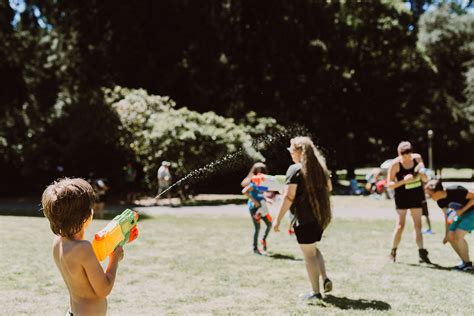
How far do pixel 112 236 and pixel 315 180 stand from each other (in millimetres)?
3525

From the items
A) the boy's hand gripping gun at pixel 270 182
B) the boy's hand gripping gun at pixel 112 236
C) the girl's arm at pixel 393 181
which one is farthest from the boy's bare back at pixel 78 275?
the girl's arm at pixel 393 181

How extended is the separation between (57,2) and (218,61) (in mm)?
8130

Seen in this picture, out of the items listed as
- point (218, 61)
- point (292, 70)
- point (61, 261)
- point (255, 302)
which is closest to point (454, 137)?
point (292, 70)

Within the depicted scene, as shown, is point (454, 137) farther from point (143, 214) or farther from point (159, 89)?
point (143, 214)

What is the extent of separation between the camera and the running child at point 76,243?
334 centimetres

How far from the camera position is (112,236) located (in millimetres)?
3580

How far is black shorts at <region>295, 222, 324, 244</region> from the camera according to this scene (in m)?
6.62

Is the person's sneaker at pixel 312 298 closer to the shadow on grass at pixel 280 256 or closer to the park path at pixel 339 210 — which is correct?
the shadow on grass at pixel 280 256

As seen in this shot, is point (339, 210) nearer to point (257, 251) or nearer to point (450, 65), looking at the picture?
point (257, 251)

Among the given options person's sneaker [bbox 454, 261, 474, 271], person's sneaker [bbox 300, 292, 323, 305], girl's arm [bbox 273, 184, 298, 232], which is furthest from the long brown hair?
person's sneaker [bbox 454, 261, 474, 271]

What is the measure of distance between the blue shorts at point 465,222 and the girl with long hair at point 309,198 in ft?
9.10

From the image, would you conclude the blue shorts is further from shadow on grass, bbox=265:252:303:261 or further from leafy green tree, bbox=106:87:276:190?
leafy green tree, bbox=106:87:276:190

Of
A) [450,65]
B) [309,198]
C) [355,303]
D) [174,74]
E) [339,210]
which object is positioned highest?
[450,65]

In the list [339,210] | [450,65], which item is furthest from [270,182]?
[450,65]
